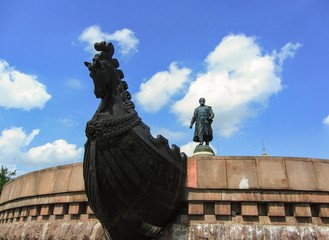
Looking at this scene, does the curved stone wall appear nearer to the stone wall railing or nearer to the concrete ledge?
the stone wall railing

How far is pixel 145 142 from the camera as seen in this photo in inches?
191

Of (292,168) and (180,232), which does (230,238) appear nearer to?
(180,232)

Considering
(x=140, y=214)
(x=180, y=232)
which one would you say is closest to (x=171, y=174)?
(x=140, y=214)

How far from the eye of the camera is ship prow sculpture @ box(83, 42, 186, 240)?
4.66 metres

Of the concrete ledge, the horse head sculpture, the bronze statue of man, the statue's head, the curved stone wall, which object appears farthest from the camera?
the statue's head

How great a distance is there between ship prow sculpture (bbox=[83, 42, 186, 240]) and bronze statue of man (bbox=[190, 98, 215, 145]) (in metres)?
6.89

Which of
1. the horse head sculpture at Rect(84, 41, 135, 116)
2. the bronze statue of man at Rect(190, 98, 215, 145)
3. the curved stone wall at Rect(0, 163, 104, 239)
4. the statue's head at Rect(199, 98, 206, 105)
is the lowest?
the curved stone wall at Rect(0, 163, 104, 239)

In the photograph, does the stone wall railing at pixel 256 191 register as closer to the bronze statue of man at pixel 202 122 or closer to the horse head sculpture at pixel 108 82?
the horse head sculpture at pixel 108 82

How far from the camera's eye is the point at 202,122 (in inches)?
484

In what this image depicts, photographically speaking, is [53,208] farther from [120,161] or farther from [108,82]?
[108,82]

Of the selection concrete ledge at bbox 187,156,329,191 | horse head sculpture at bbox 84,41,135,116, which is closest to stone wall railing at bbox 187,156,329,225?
concrete ledge at bbox 187,156,329,191

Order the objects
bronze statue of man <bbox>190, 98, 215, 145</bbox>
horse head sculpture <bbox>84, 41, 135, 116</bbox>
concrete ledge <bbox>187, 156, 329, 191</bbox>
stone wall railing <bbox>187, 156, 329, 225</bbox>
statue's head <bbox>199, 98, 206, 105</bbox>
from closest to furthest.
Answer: horse head sculpture <bbox>84, 41, 135, 116</bbox> < stone wall railing <bbox>187, 156, 329, 225</bbox> < concrete ledge <bbox>187, 156, 329, 191</bbox> < bronze statue of man <bbox>190, 98, 215, 145</bbox> < statue's head <bbox>199, 98, 206, 105</bbox>

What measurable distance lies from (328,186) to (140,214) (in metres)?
3.43

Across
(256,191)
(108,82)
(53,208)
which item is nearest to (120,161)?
(108,82)
